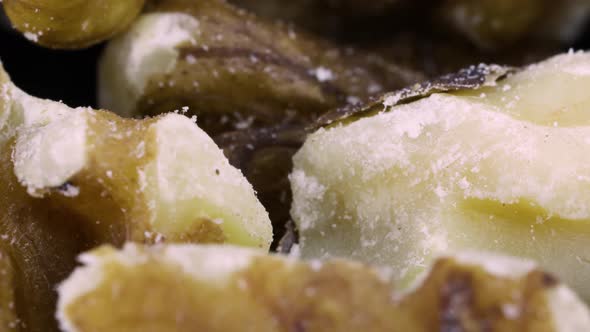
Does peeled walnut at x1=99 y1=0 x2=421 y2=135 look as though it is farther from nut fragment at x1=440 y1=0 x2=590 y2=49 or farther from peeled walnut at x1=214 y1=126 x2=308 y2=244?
nut fragment at x1=440 y1=0 x2=590 y2=49

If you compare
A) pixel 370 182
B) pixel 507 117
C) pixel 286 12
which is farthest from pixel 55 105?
pixel 286 12

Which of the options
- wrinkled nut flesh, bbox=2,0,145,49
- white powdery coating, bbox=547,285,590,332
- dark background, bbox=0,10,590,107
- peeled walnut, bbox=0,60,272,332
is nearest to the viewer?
white powdery coating, bbox=547,285,590,332

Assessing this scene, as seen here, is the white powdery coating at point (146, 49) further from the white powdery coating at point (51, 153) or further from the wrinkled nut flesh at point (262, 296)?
the wrinkled nut flesh at point (262, 296)

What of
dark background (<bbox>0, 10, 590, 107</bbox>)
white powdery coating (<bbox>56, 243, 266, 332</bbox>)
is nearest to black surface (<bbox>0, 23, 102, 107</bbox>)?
dark background (<bbox>0, 10, 590, 107</bbox>)

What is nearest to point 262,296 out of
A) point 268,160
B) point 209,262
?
point 209,262

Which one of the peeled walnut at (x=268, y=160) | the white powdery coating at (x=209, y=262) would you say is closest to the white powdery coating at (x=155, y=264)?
the white powdery coating at (x=209, y=262)

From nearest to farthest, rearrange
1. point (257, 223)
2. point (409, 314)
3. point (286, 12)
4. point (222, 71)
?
point (409, 314) < point (257, 223) < point (222, 71) < point (286, 12)

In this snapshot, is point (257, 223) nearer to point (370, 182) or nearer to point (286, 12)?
point (370, 182)
